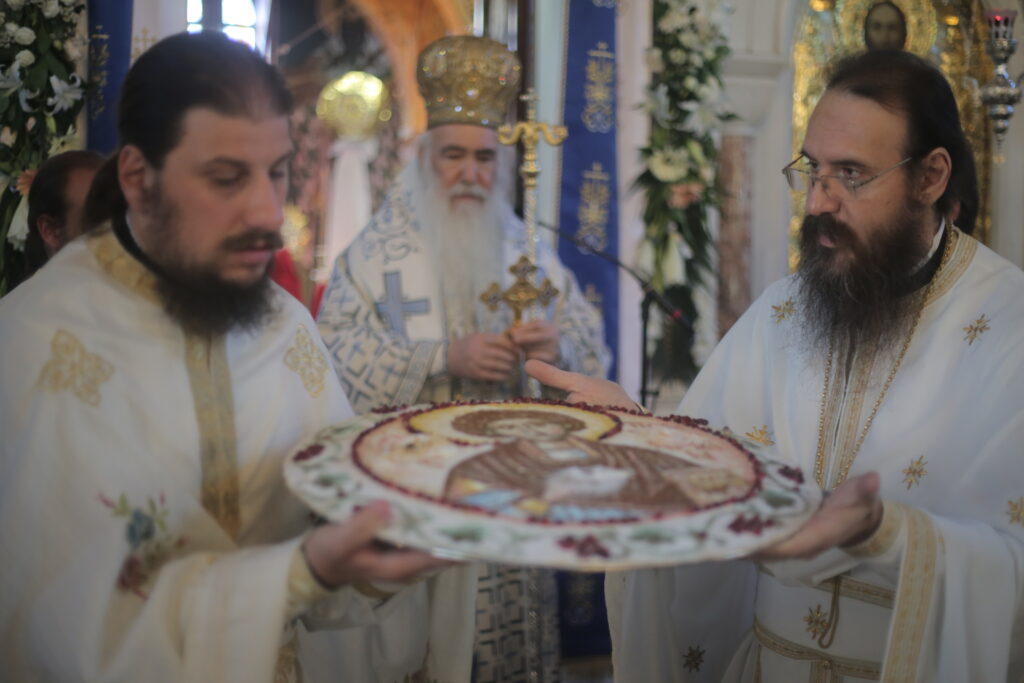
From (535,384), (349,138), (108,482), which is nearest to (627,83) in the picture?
(535,384)

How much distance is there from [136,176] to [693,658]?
2.00 metres

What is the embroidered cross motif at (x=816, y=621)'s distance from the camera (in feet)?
7.93

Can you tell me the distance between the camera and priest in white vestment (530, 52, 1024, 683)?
81.7 inches

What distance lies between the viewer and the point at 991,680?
2.07 m

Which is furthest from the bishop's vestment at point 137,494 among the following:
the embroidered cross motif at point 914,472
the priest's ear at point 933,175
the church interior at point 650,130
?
the church interior at point 650,130

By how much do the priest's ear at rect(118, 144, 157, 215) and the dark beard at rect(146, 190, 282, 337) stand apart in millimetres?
16

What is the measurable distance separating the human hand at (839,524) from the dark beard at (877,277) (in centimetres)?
76

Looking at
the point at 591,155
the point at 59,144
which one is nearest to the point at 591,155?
the point at 591,155

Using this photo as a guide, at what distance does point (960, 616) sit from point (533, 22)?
13.8ft

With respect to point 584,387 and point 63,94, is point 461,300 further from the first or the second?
point 63,94

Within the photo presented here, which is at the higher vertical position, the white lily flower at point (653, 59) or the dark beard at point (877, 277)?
the white lily flower at point (653, 59)

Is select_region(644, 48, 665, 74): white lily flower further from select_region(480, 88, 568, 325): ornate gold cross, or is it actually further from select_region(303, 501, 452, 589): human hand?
select_region(303, 501, 452, 589): human hand

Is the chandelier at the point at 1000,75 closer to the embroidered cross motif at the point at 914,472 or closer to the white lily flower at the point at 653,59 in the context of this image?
the white lily flower at the point at 653,59

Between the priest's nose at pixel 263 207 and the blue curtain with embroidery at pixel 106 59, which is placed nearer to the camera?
the priest's nose at pixel 263 207
